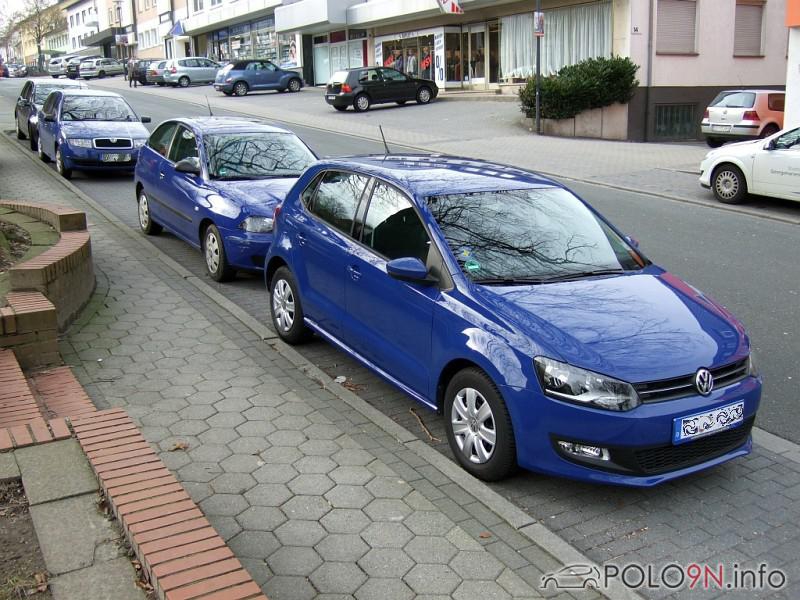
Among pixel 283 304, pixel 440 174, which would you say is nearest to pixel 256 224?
pixel 283 304

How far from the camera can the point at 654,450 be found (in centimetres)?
438

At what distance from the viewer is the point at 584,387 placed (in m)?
4.34

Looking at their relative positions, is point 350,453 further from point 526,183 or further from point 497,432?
point 526,183

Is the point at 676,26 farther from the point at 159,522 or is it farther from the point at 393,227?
the point at 159,522

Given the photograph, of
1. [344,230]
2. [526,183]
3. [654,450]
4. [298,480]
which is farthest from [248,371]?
[654,450]

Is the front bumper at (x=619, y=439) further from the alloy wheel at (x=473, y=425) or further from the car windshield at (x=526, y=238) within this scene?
the car windshield at (x=526, y=238)

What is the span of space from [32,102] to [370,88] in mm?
13981

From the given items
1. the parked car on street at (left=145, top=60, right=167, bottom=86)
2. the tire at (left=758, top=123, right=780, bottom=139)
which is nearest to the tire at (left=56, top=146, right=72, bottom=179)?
Result: the tire at (left=758, top=123, right=780, bottom=139)

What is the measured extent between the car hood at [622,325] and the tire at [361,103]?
27.3 metres

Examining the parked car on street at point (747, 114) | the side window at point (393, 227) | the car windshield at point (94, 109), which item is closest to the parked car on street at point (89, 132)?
the car windshield at point (94, 109)

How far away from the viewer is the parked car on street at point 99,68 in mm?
63681

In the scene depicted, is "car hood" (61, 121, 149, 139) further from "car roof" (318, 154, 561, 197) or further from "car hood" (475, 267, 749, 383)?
"car hood" (475, 267, 749, 383)

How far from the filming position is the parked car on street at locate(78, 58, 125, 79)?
6368cm

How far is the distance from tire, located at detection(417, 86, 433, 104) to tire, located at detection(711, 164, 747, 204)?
1988 cm
